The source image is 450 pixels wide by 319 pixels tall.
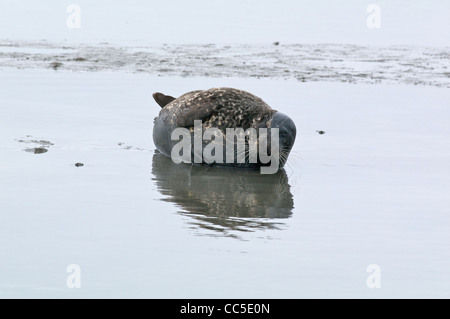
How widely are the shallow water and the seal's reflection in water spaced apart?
0.05ft

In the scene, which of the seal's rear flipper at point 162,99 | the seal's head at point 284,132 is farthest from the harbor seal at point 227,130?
the seal's rear flipper at point 162,99

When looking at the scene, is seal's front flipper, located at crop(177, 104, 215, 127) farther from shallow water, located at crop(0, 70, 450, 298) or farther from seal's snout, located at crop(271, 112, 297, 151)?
seal's snout, located at crop(271, 112, 297, 151)

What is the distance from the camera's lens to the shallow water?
18.4 feet

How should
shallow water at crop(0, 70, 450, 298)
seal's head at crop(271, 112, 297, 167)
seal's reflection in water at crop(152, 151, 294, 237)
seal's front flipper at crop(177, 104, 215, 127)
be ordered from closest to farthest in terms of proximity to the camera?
1. shallow water at crop(0, 70, 450, 298)
2. seal's reflection in water at crop(152, 151, 294, 237)
3. seal's head at crop(271, 112, 297, 167)
4. seal's front flipper at crop(177, 104, 215, 127)

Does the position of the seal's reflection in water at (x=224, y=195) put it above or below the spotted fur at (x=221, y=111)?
below

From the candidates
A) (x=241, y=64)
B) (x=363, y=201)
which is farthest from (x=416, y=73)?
(x=363, y=201)

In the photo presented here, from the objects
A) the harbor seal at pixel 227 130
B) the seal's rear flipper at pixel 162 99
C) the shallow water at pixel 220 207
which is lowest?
the shallow water at pixel 220 207

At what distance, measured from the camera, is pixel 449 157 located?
366 inches

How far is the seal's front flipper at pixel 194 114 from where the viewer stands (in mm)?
9164

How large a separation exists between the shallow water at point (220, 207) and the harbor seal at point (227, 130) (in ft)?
0.51

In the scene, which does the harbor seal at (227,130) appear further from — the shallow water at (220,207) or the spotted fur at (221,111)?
the shallow water at (220,207)

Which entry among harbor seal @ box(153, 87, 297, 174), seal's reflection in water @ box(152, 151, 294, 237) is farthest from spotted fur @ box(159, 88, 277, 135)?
seal's reflection in water @ box(152, 151, 294, 237)
